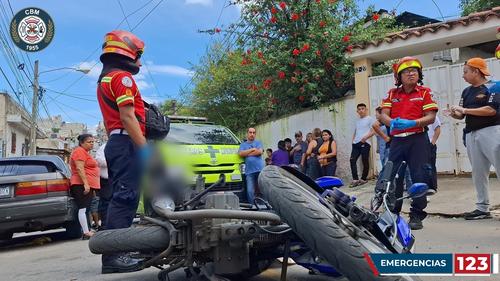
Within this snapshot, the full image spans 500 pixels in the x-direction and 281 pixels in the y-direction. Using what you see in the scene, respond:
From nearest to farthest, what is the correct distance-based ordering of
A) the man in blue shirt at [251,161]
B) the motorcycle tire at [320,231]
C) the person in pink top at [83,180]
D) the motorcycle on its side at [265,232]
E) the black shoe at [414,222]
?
the motorcycle tire at [320,231]
the motorcycle on its side at [265,232]
the black shoe at [414,222]
the person in pink top at [83,180]
the man in blue shirt at [251,161]

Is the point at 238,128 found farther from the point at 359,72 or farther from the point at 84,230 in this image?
the point at 84,230

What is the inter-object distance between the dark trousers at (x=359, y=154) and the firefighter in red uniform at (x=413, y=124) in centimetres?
485

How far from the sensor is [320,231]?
2.17m

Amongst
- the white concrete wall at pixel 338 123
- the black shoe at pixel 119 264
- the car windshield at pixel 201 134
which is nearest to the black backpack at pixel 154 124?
the black shoe at pixel 119 264

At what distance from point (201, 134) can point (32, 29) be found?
10.0 metres

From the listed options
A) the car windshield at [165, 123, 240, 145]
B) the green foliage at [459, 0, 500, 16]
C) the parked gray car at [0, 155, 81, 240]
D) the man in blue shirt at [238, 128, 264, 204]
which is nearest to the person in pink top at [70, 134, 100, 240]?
the parked gray car at [0, 155, 81, 240]

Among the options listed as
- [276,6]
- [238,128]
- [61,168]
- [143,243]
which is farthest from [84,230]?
[238,128]

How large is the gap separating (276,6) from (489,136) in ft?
26.1

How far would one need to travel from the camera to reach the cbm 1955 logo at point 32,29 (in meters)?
14.5

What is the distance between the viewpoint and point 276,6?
39.1 ft

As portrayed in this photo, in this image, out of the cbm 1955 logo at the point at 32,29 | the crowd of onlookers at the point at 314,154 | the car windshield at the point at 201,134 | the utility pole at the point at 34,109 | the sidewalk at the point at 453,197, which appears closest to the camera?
the sidewalk at the point at 453,197

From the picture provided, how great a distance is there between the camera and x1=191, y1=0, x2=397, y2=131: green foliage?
11242 mm

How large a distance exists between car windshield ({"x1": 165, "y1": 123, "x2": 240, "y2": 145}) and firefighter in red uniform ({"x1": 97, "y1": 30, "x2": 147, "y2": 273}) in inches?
141

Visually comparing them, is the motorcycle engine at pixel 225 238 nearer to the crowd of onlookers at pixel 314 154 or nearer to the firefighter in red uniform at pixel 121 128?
the firefighter in red uniform at pixel 121 128
